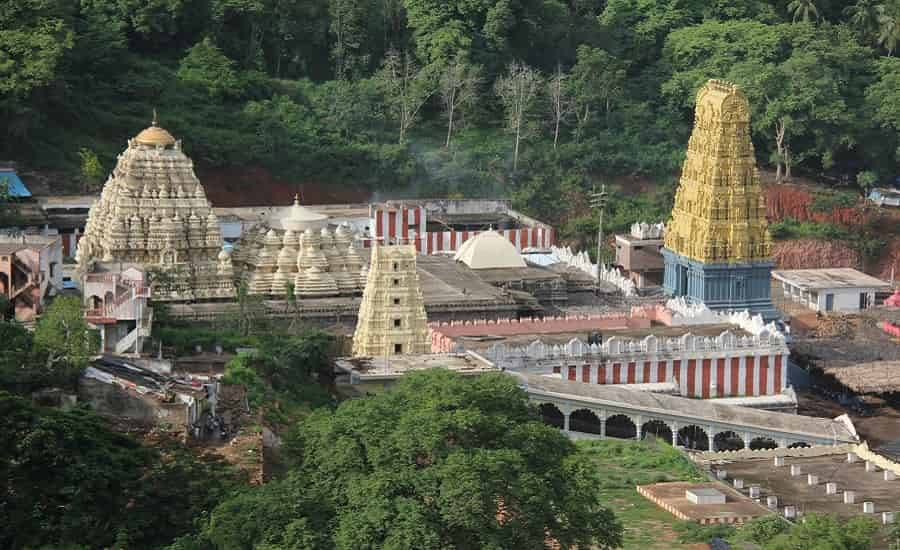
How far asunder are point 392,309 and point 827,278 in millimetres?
25747

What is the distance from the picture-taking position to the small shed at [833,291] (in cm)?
9575

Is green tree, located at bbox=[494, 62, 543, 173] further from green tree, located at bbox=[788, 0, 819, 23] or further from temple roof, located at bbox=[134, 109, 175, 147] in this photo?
temple roof, located at bbox=[134, 109, 175, 147]

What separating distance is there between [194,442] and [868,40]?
2717 inches

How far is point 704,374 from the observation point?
81188 millimetres

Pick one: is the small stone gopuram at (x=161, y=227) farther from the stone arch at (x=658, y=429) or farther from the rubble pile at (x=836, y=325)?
the rubble pile at (x=836, y=325)

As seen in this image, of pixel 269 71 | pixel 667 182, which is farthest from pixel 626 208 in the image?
pixel 269 71

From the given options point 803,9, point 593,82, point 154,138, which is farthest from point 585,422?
point 803,9

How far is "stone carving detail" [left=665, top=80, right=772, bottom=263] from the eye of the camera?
89.2m

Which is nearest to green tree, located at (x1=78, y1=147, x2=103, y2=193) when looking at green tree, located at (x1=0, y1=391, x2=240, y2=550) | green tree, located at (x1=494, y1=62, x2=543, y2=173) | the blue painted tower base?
green tree, located at (x1=494, y1=62, x2=543, y2=173)

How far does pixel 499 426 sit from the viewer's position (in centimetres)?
5644

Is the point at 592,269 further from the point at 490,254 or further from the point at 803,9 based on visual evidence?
the point at 803,9

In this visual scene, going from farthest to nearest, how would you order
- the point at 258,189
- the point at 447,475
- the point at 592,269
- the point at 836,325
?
the point at 258,189 < the point at 592,269 < the point at 836,325 < the point at 447,475

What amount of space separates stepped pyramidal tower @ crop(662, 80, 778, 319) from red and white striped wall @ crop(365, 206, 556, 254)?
10.5 m

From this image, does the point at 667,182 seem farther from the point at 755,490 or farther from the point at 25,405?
the point at 25,405
